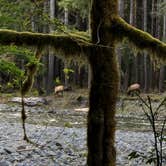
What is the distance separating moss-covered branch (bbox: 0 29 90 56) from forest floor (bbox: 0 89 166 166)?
1.82 m

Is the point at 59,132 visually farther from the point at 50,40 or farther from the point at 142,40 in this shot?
the point at 142,40

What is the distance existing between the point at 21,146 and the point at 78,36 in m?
6.17

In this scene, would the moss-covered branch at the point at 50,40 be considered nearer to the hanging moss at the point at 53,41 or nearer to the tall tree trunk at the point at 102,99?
the hanging moss at the point at 53,41

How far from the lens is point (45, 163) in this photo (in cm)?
1030

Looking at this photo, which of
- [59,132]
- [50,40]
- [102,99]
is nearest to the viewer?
[102,99]

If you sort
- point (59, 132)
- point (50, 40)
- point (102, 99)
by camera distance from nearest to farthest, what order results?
point (102, 99) → point (50, 40) → point (59, 132)

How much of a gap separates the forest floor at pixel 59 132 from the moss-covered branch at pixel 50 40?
1823 millimetres

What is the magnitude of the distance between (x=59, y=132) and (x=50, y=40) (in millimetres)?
9972

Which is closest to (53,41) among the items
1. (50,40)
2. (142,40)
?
(50,40)

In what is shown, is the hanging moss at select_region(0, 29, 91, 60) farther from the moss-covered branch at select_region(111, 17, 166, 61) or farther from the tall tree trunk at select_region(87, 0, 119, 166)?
the moss-covered branch at select_region(111, 17, 166, 61)

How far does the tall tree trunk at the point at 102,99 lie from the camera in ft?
20.9

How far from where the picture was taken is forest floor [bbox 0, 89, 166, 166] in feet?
35.4

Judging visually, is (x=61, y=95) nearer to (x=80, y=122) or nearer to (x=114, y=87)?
(x=80, y=122)

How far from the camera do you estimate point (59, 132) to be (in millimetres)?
16547
